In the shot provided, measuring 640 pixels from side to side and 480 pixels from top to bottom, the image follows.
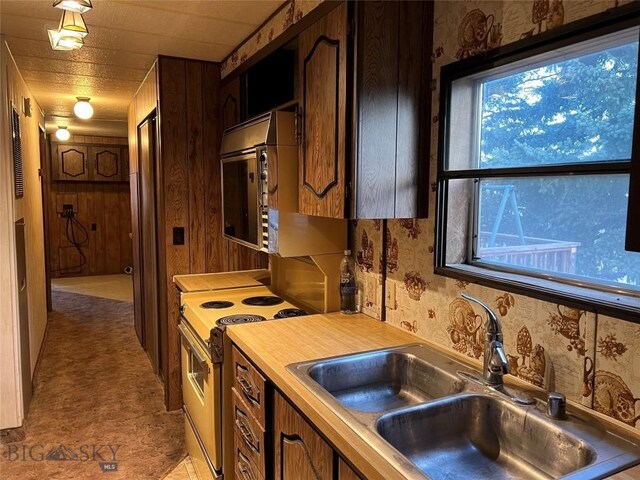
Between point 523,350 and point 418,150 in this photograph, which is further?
point 418,150

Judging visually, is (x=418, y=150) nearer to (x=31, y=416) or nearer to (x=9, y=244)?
(x=9, y=244)

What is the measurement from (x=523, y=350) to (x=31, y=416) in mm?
3078

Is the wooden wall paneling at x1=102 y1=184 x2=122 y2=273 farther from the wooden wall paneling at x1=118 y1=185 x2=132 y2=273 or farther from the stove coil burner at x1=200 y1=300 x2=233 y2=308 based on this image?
the stove coil burner at x1=200 y1=300 x2=233 y2=308

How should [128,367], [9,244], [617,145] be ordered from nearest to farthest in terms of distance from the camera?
[617,145] < [9,244] < [128,367]

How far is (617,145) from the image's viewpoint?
1242mm

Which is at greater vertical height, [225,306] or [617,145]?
[617,145]

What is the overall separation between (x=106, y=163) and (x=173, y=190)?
5.50 m

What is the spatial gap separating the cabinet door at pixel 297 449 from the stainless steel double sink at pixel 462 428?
0.11 metres

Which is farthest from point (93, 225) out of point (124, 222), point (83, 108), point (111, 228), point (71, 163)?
point (83, 108)

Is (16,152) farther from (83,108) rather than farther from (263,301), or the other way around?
(263,301)

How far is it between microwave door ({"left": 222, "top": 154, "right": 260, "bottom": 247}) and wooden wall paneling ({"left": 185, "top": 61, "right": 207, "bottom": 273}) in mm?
452

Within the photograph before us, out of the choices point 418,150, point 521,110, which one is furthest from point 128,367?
point 521,110

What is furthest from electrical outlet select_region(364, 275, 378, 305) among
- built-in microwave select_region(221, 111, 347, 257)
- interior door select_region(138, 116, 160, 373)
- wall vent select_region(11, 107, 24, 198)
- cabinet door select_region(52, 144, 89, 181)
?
cabinet door select_region(52, 144, 89, 181)

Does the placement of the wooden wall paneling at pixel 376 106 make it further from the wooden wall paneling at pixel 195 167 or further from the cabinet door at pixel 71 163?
the cabinet door at pixel 71 163
